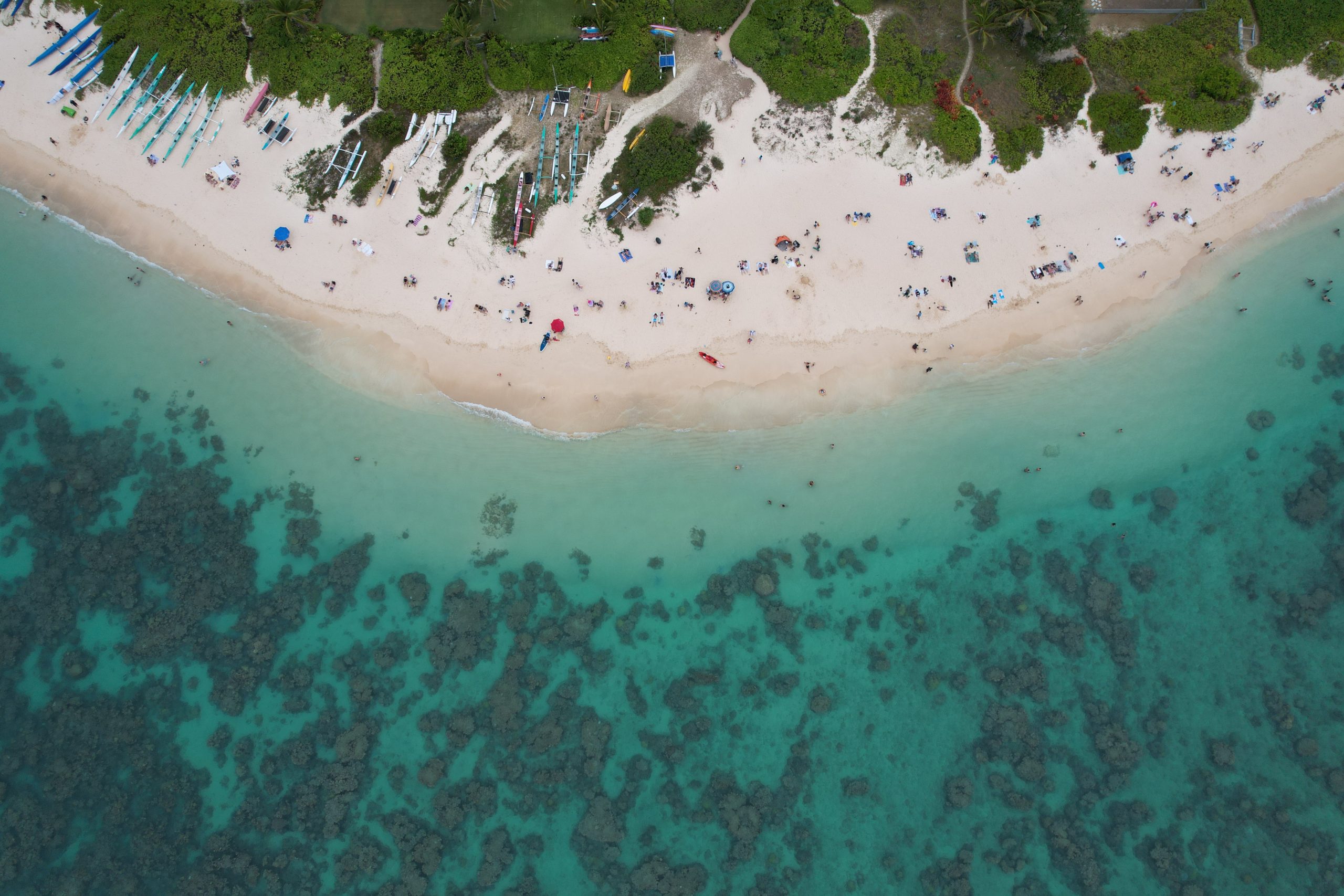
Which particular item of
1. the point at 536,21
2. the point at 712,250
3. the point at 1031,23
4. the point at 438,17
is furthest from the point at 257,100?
the point at 1031,23

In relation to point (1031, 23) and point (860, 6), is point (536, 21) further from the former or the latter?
point (1031, 23)

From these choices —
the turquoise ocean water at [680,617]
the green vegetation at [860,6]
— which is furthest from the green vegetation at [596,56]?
the turquoise ocean water at [680,617]

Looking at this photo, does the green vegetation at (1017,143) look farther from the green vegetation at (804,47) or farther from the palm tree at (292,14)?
the palm tree at (292,14)

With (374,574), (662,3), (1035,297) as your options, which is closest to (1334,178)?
(1035,297)

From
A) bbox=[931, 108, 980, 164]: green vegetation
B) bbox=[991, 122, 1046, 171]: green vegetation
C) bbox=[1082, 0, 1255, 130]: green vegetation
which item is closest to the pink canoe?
bbox=[931, 108, 980, 164]: green vegetation

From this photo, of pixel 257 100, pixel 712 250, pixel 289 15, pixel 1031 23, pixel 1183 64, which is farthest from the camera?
pixel 712 250
